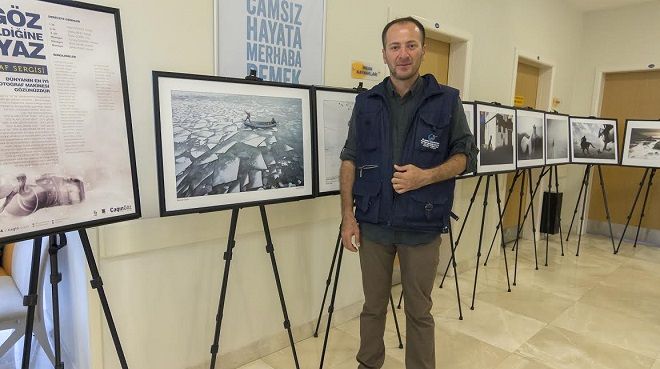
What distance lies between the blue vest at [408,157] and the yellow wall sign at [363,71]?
2.56ft

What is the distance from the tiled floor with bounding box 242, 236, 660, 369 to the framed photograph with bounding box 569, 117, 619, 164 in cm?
112

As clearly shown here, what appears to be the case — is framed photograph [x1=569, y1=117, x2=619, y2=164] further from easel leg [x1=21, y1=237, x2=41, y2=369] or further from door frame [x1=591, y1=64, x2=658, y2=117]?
easel leg [x1=21, y1=237, x2=41, y2=369]

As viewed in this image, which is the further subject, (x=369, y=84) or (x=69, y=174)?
(x=369, y=84)

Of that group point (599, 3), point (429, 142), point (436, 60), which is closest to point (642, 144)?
point (599, 3)

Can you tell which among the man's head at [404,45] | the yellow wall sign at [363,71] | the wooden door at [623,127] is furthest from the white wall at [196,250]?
the wooden door at [623,127]

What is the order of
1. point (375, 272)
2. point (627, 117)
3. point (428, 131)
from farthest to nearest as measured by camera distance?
point (627, 117) → point (375, 272) → point (428, 131)

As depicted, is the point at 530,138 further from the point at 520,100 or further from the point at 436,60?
the point at 520,100

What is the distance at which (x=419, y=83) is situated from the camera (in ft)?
5.97

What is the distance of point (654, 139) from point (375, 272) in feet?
13.4

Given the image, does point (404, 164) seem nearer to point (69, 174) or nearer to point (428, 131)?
point (428, 131)

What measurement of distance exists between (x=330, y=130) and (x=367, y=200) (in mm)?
440

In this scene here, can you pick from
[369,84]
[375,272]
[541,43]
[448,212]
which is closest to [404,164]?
[448,212]

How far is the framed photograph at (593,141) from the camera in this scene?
4355 mm

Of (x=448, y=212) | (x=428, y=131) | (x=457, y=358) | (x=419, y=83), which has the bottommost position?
(x=457, y=358)
